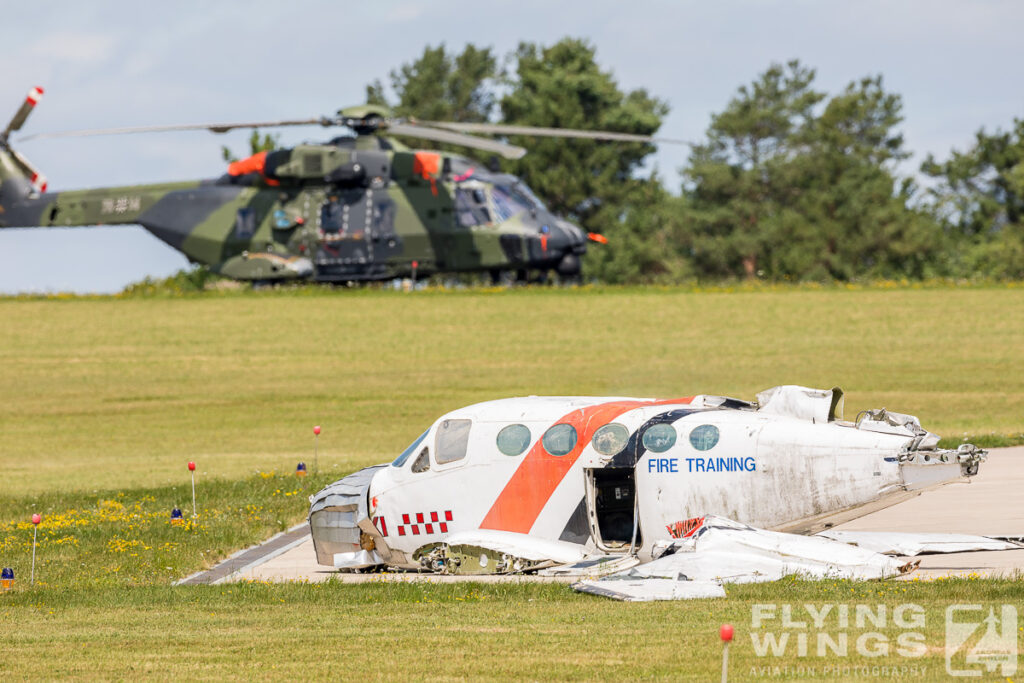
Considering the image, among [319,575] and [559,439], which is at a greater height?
[559,439]

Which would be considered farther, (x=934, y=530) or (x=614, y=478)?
(x=934, y=530)

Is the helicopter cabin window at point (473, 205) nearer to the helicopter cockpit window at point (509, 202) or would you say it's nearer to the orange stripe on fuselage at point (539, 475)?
the helicopter cockpit window at point (509, 202)

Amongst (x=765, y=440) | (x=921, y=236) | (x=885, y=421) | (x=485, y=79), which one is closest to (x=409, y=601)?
(x=765, y=440)

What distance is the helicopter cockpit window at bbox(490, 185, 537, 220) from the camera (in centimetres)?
5088

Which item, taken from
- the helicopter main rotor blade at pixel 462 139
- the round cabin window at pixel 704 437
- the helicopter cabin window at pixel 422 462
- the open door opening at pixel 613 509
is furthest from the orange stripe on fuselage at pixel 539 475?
the helicopter main rotor blade at pixel 462 139

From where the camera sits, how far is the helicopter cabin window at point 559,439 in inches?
689

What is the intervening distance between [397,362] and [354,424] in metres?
10.3

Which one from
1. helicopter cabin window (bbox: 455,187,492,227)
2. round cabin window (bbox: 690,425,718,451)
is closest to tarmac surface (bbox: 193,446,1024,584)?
round cabin window (bbox: 690,425,718,451)

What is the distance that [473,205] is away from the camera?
50.8 meters

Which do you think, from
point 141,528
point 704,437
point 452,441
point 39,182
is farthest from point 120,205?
point 704,437

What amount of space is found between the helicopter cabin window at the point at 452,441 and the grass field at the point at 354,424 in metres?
2.05

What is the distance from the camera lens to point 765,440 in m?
16.7

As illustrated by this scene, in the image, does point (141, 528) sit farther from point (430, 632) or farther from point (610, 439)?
point (430, 632)

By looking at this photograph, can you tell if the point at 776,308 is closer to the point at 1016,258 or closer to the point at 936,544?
the point at 1016,258
